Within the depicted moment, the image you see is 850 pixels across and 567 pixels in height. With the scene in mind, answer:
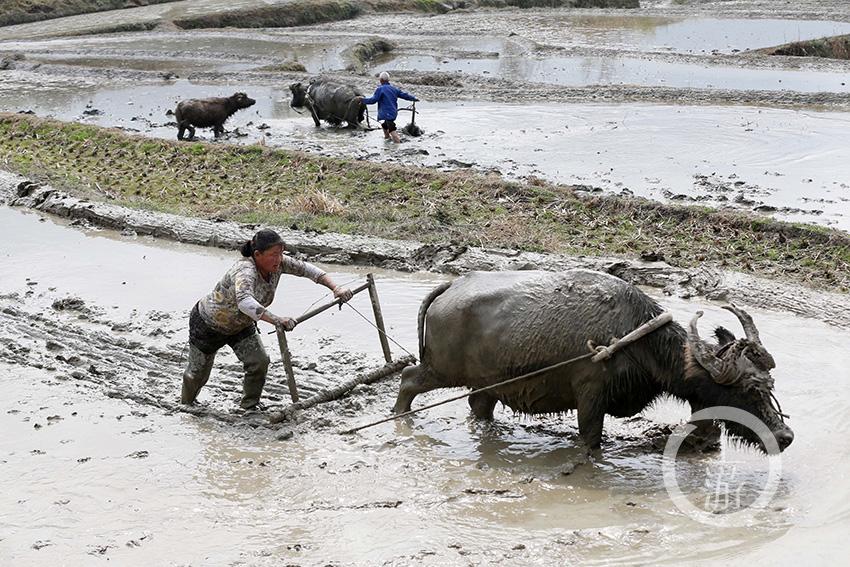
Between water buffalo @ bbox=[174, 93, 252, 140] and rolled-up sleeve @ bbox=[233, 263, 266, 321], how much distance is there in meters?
10.6

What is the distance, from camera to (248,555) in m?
5.32

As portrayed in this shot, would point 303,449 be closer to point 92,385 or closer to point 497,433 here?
point 497,433

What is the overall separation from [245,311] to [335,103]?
Answer: 11376mm

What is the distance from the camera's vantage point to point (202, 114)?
16.8 meters

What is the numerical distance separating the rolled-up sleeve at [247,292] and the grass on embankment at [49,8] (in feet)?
107

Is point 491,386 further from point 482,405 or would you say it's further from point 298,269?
point 298,269

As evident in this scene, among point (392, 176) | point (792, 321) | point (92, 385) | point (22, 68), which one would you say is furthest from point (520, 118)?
point (22, 68)

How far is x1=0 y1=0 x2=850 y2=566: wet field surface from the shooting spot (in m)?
5.39

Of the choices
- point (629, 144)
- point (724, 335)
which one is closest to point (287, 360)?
point (724, 335)

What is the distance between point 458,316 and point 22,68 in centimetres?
2302

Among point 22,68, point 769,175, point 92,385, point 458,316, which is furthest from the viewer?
point 22,68

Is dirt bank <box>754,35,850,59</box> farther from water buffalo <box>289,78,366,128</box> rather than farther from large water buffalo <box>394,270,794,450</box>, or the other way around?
large water buffalo <box>394,270,794,450</box>

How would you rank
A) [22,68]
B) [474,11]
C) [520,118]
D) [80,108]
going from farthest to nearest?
[474,11] → [22,68] → [80,108] → [520,118]

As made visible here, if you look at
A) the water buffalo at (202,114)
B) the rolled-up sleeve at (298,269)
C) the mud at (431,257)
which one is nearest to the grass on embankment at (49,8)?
the water buffalo at (202,114)
